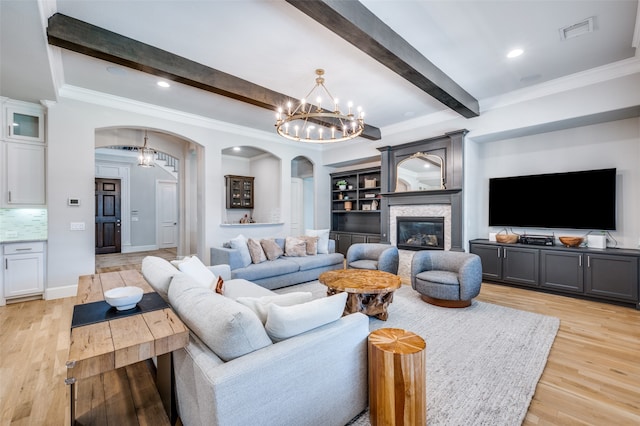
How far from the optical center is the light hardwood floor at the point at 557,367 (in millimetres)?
1825

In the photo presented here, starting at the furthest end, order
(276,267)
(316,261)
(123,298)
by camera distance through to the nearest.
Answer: (316,261), (276,267), (123,298)

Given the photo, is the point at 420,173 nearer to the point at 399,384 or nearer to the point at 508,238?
the point at 508,238

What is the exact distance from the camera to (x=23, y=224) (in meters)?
4.05

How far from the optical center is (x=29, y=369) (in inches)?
91.6

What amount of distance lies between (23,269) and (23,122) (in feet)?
6.87

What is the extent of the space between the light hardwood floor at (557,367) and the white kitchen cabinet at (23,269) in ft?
0.71

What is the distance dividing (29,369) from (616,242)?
23.2 ft

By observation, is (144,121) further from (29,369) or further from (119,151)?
(119,151)

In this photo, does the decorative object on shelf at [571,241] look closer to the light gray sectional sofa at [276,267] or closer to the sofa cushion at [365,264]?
the sofa cushion at [365,264]

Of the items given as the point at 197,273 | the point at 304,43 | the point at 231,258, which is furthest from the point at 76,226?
the point at 304,43

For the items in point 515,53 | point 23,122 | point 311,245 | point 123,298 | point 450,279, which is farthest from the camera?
point 311,245

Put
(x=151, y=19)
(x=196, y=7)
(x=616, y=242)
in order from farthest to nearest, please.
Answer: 1. (x=616, y=242)
2. (x=151, y=19)
3. (x=196, y=7)

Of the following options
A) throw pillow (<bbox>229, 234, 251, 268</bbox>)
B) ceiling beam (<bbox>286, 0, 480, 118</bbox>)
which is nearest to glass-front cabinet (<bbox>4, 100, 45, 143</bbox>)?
throw pillow (<bbox>229, 234, 251, 268</bbox>)

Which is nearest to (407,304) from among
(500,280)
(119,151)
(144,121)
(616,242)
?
(500,280)
